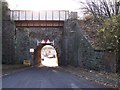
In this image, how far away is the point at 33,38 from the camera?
6719cm

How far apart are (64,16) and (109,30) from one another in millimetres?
31742

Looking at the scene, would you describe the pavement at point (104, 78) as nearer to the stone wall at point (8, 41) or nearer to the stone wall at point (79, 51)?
the stone wall at point (79, 51)

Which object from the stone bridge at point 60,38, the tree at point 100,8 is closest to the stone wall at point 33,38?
the stone bridge at point 60,38

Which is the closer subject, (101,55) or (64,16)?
(101,55)

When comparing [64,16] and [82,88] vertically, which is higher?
[64,16]

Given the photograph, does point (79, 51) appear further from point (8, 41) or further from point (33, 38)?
point (33, 38)

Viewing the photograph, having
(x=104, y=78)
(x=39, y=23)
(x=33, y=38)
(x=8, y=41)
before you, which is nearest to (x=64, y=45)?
(x=39, y=23)

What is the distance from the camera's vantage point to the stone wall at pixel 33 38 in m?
63.1

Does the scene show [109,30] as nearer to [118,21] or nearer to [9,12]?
[118,21]

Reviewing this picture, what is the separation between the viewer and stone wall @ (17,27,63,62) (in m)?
63.1

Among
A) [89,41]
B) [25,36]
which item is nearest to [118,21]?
[89,41]

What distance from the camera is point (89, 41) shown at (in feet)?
130

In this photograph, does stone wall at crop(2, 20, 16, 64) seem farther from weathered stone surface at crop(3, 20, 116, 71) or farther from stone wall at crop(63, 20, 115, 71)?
stone wall at crop(63, 20, 115, 71)

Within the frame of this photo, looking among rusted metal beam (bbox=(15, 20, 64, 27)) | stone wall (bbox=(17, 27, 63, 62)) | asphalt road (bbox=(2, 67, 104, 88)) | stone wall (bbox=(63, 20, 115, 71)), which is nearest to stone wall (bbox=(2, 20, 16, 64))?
rusted metal beam (bbox=(15, 20, 64, 27))
